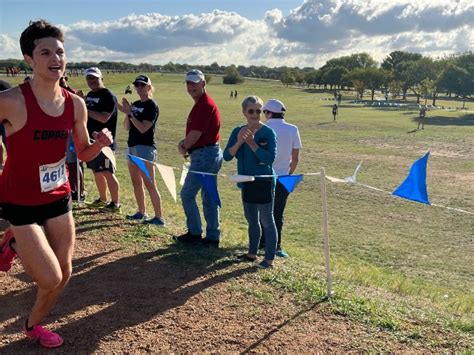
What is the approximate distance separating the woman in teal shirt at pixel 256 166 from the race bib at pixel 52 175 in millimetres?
2121

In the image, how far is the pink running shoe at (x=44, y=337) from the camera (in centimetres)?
327

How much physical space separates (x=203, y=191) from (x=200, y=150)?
550 mm

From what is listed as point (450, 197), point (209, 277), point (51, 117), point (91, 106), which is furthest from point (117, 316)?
point (450, 197)

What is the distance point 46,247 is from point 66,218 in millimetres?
262

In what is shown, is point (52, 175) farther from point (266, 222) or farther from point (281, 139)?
point (281, 139)

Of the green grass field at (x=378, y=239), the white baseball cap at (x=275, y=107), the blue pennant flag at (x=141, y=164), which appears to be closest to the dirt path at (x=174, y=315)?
the green grass field at (x=378, y=239)

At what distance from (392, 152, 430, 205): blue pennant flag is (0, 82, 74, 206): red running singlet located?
3.22 meters

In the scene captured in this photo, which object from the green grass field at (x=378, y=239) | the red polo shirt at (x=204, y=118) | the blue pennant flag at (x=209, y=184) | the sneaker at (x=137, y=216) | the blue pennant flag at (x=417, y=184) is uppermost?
the red polo shirt at (x=204, y=118)

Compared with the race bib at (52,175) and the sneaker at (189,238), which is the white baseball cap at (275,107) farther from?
the race bib at (52,175)

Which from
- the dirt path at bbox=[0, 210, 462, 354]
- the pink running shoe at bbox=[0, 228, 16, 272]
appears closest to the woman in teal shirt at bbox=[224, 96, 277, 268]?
the dirt path at bbox=[0, 210, 462, 354]

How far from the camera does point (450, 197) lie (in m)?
11.4

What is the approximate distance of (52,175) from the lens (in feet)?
9.91

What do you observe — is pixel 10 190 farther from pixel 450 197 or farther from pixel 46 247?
pixel 450 197

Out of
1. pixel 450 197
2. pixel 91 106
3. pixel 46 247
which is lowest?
pixel 450 197
